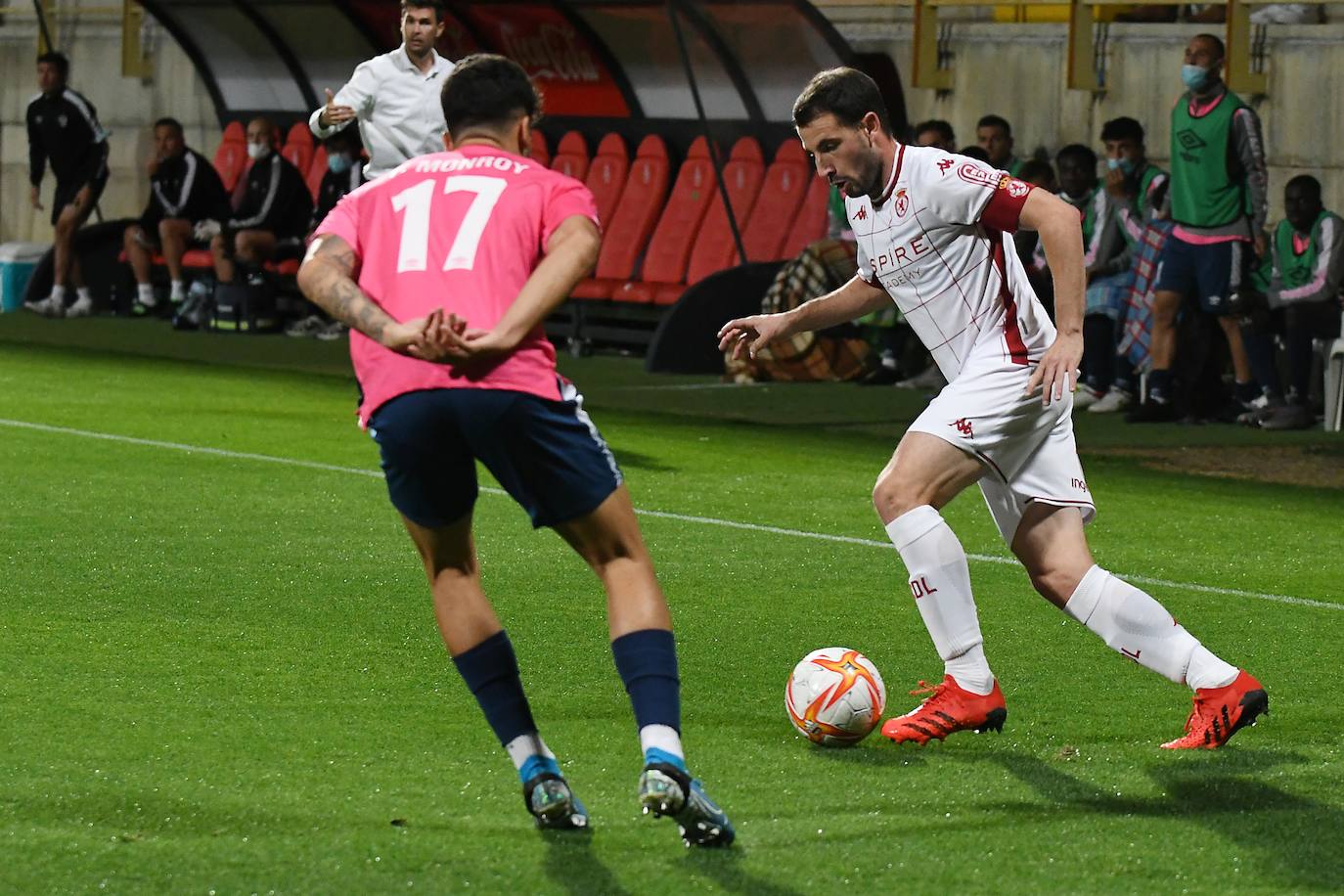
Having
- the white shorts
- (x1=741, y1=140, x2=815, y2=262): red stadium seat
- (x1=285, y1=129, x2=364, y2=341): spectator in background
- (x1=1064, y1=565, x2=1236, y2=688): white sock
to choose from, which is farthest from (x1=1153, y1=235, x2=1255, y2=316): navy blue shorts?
(x1=1064, y1=565, x2=1236, y2=688): white sock

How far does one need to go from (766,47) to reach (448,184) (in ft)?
41.8

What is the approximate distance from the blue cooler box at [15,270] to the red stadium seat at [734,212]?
23.9ft

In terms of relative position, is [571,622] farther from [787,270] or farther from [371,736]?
[787,270]

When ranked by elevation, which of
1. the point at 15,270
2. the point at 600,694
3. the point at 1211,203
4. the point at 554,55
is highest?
the point at 554,55

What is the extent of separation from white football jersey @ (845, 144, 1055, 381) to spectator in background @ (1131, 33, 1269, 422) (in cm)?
786

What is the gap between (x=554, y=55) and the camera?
1923 cm

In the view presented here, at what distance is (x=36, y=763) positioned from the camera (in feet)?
17.2

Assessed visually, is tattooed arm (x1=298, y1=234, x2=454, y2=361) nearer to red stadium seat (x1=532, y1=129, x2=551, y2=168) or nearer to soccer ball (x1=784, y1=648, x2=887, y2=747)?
soccer ball (x1=784, y1=648, x2=887, y2=747)

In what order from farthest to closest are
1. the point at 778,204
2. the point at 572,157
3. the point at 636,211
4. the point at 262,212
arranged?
the point at 262,212
the point at 572,157
the point at 636,211
the point at 778,204

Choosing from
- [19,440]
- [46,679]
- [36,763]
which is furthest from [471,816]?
[19,440]

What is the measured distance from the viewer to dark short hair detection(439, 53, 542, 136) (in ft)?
15.5

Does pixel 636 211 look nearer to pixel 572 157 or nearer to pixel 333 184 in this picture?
pixel 572 157

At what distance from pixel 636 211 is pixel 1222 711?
1329 centimetres

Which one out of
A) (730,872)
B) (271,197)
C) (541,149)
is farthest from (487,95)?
(271,197)
